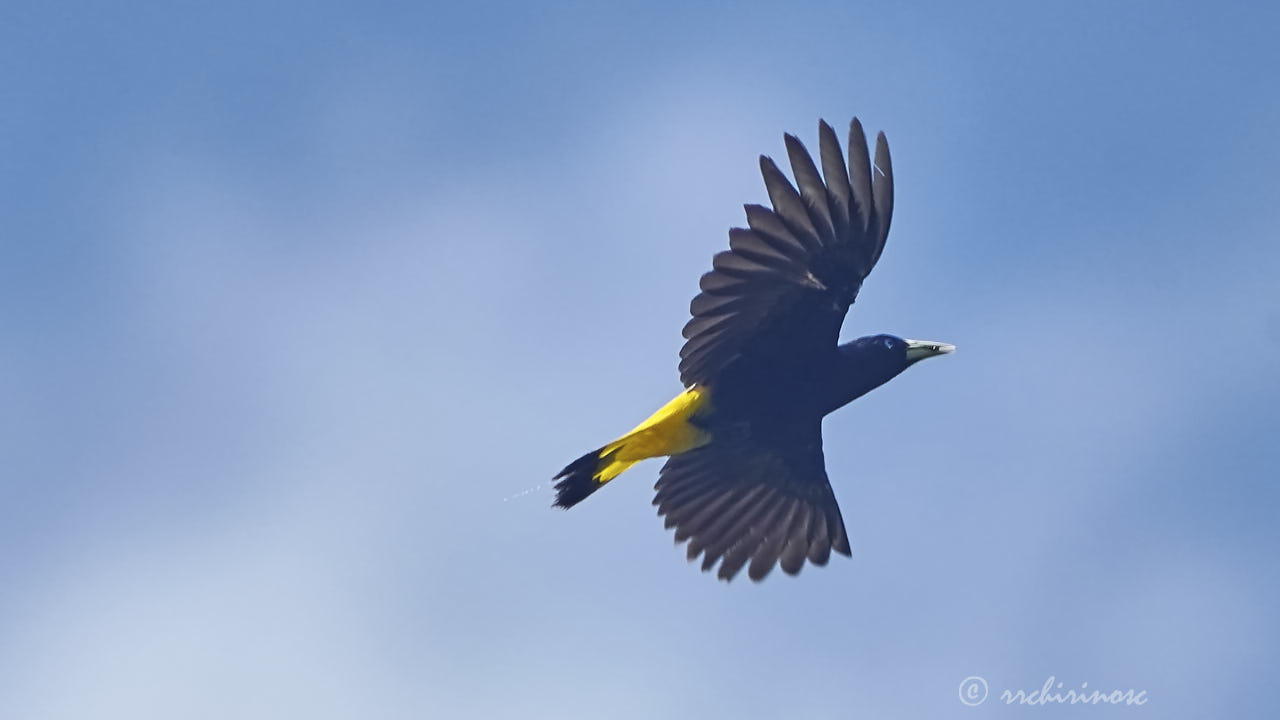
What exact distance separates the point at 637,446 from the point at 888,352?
7.14ft

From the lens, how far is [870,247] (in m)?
11.1

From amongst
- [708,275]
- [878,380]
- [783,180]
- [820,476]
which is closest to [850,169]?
[783,180]

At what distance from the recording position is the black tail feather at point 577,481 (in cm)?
1186

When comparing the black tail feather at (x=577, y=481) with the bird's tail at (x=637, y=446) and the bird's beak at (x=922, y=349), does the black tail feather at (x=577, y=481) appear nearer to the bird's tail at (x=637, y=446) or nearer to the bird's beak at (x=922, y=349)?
the bird's tail at (x=637, y=446)

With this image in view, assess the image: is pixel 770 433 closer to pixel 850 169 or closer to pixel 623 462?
pixel 623 462

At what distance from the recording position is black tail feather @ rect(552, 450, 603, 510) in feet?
38.9

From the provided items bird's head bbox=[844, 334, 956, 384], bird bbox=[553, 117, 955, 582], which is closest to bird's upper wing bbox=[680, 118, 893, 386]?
bird bbox=[553, 117, 955, 582]

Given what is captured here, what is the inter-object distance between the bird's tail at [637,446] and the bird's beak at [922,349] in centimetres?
182

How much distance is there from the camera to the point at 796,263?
11117mm

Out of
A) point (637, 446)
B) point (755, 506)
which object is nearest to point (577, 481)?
point (637, 446)

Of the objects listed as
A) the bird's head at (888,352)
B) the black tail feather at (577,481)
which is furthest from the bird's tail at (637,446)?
the bird's head at (888,352)

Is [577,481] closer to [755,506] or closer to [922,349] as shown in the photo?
[755,506]

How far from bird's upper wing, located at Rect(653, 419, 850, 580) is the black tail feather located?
2.89 ft

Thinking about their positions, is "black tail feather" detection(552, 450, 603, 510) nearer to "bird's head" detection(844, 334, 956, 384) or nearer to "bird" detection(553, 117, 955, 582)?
"bird" detection(553, 117, 955, 582)
